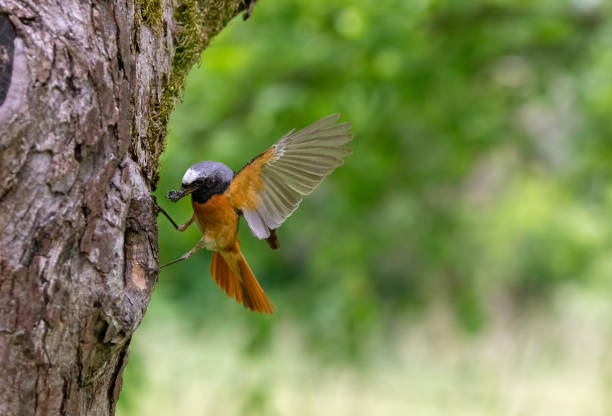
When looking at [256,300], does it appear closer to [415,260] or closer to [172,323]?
[172,323]

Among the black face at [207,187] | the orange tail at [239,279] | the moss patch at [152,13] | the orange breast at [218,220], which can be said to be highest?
the moss patch at [152,13]

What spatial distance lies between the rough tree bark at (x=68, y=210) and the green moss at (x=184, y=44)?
0.29m

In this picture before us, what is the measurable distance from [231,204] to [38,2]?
128 centimetres

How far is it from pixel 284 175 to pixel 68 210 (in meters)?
1.16

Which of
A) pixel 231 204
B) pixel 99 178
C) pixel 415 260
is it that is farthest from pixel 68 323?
pixel 415 260

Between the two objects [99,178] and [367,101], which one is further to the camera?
[367,101]

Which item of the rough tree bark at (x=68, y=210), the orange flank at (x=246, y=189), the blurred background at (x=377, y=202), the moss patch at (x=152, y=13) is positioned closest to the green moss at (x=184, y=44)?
→ the moss patch at (x=152, y=13)

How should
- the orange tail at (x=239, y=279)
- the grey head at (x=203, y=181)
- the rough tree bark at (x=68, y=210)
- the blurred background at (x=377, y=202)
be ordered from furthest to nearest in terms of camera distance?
the blurred background at (x=377, y=202) < the orange tail at (x=239, y=279) < the grey head at (x=203, y=181) < the rough tree bark at (x=68, y=210)

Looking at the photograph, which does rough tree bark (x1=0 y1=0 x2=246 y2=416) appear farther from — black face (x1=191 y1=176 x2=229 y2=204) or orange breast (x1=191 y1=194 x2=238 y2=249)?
orange breast (x1=191 y1=194 x2=238 y2=249)

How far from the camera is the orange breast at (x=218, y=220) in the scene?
9.09ft

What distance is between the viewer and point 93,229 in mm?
1700

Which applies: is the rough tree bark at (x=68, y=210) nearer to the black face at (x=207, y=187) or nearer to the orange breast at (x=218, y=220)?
the black face at (x=207, y=187)

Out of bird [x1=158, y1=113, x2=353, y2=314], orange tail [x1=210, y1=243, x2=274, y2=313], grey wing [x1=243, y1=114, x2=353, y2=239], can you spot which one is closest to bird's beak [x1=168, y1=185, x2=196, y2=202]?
bird [x1=158, y1=113, x2=353, y2=314]

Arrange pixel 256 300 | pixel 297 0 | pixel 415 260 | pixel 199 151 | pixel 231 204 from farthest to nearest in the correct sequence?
pixel 415 260 → pixel 199 151 → pixel 297 0 → pixel 256 300 → pixel 231 204
